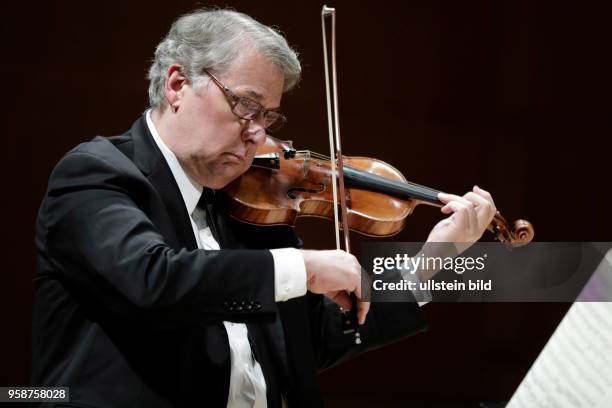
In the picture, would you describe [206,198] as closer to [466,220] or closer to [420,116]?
[466,220]

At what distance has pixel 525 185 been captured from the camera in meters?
2.78

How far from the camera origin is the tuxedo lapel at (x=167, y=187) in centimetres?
151

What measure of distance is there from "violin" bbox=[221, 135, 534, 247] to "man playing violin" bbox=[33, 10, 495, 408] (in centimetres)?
7

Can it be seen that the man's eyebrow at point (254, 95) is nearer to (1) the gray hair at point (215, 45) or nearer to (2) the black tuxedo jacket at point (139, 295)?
(1) the gray hair at point (215, 45)

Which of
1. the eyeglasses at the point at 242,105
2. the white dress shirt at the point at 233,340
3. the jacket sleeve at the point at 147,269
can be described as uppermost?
the eyeglasses at the point at 242,105

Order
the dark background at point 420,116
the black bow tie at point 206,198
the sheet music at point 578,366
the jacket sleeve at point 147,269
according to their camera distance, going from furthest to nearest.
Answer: the dark background at point 420,116, the black bow tie at point 206,198, the jacket sleeve at point 147,269, the sheet music at point 578,366

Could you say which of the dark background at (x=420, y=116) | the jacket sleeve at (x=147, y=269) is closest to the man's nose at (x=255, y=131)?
the jacket sleeve at (x=147, y=269)

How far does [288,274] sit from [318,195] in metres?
0.53

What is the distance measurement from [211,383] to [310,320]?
46 centimetres

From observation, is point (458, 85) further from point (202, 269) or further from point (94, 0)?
point (202, 269)

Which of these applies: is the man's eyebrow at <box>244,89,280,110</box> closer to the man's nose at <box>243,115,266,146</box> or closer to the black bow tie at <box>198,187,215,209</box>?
the man's nose at <box>243,115,266,146</box>

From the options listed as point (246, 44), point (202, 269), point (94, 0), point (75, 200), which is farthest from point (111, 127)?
point (202, 269)

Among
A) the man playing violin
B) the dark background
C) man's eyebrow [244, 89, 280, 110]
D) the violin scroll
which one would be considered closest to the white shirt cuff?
the man playing violin

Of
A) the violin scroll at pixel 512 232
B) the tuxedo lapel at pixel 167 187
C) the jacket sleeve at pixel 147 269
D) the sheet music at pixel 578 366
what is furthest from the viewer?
the violin scroll at pixel 512 232
